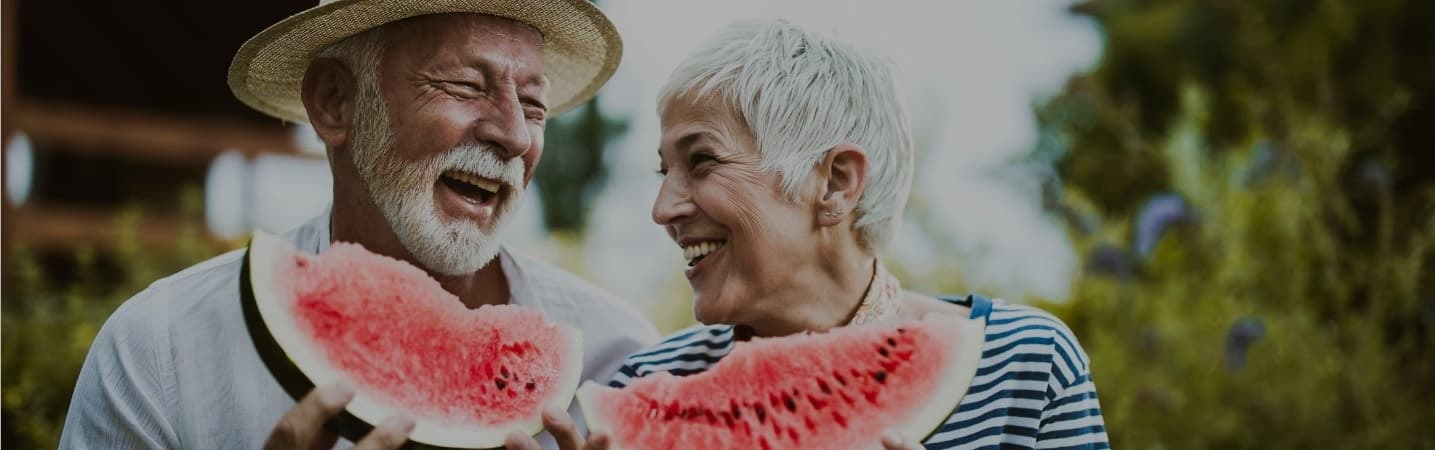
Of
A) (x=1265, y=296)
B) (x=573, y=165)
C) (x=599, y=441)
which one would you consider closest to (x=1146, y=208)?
(x=1265, y=296)

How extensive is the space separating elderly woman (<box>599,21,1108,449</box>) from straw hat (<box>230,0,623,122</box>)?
39 centimetres

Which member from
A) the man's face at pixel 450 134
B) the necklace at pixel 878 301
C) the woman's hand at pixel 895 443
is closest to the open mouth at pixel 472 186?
the man's face at pixel 450 134

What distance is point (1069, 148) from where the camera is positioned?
1154cm

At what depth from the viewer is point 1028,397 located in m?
2.68

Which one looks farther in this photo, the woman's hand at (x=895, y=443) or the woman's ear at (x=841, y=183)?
the woman's ear at (x=841, y=183)

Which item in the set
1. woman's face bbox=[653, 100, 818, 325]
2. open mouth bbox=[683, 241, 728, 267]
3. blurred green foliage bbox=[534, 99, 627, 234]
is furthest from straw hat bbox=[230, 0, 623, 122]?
blurred green foliage bbox=[534, 99, 627, 234]

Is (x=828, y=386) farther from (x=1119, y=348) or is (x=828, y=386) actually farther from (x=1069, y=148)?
(x=1069, y=148)

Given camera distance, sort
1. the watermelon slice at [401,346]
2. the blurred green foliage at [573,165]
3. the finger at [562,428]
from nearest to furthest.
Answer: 1. the finger at [562,428]
2. the watermelon slice at [401,346]
3. the blurred green foliage at [573,165]

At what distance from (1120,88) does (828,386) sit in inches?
438

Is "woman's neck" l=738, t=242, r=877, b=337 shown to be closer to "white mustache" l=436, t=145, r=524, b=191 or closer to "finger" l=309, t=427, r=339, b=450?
"white mustache" l=436, t=145, r=524, b=191

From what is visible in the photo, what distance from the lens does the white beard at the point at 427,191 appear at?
275 cm

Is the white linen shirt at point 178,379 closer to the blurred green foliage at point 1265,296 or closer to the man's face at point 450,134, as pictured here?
the man's face at point 450,134

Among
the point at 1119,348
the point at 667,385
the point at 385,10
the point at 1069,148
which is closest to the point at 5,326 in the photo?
the point at 385,10

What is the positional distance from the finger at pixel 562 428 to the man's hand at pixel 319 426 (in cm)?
23
